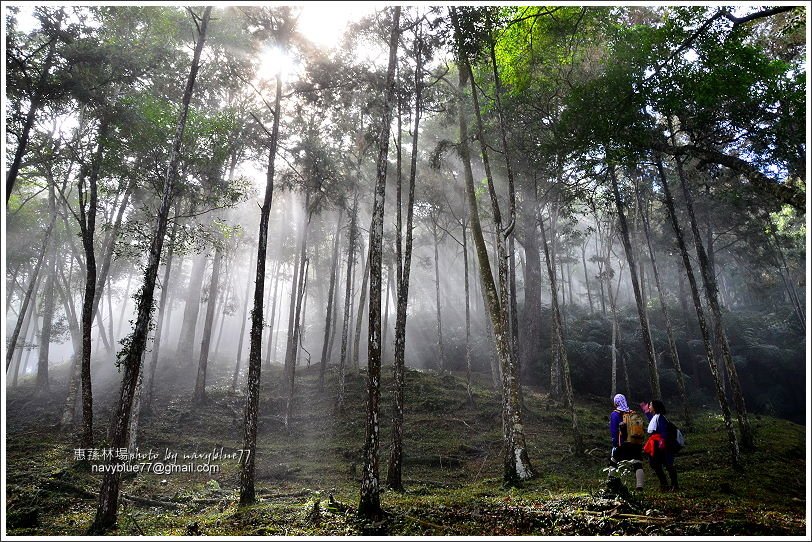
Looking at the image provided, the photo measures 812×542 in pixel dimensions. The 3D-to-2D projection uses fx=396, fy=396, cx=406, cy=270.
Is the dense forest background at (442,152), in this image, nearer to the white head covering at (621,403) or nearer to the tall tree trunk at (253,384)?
the tall tree trunk at (253,384)

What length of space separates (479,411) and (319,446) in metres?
6.31

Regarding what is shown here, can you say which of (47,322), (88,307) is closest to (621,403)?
(88,307)

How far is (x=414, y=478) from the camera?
1009 cm

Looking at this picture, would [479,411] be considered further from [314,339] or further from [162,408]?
[314,339]

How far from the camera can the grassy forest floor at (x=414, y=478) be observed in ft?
18.3

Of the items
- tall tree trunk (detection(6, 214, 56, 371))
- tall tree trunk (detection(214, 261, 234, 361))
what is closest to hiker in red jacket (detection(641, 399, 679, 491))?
tall tree trunk (detection(6, 214, 56, 371))

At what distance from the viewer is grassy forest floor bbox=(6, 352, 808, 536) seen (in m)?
5.57

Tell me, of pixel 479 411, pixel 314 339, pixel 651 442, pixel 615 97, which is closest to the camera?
pixel 651 442

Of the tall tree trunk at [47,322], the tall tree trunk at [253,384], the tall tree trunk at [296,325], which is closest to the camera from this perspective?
the tall tree trunk at [253,384]

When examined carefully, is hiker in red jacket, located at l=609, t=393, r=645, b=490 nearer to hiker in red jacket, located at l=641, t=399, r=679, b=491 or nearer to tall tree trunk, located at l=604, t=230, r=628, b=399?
hiker in red jacket, located at l=641, t=399, r=679, b=491

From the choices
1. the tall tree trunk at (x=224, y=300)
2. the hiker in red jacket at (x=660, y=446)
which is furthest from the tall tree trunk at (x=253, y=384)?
the tall tree trunk at (x=224, y=300)

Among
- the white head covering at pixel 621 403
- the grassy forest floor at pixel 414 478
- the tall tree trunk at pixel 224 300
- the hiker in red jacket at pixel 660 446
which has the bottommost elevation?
the grassy forest floor at pixel 414 478

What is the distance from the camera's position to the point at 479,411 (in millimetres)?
15742

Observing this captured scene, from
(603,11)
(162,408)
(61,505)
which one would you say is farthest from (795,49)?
(162,408)
